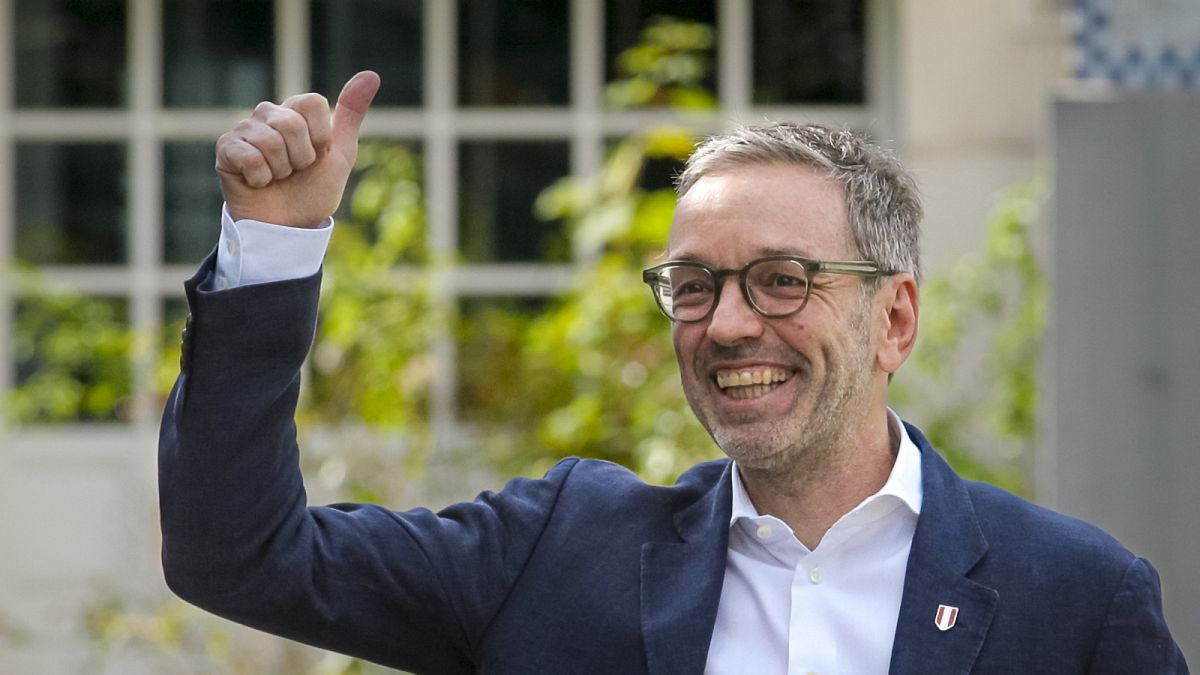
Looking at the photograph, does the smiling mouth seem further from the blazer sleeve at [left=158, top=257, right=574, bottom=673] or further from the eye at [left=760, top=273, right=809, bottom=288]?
the blazer sleeve at [left=158, top=257, right=574, bottom=673]

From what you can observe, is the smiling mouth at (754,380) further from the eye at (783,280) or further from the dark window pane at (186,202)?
the dark window pane at (186,202)

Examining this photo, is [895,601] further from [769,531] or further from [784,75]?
[784,75]

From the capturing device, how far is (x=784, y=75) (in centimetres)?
624

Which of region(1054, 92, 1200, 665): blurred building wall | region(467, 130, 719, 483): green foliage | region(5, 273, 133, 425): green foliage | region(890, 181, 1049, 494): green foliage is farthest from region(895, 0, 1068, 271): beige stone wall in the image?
region(5, 273, 133, 425): green foliage

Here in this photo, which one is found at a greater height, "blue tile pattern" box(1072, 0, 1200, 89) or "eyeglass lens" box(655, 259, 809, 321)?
"blue tile pattern" box(1072, 0, 1200, 89)

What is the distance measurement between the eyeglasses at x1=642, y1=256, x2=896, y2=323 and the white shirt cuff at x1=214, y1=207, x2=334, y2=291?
1.50ft

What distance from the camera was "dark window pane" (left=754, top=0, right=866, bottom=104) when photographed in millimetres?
6219

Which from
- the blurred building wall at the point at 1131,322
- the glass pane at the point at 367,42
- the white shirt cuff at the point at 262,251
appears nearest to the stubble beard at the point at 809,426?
the white shirt cuff at the point at 262,251

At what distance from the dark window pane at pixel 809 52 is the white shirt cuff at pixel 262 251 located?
4.53 m

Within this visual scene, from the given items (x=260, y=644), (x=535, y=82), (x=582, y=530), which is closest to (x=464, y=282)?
(x=535, y=82)

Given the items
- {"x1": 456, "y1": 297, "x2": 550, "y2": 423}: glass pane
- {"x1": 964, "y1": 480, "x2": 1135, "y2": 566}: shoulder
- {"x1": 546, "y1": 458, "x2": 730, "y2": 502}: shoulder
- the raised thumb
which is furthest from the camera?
{"x1": 456, "y1": 297, "x2": 550, "y2": 423}: glass pane

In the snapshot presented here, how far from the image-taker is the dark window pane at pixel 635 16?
6219mm

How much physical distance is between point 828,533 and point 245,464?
2.37ft

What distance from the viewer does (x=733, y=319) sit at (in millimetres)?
2020
